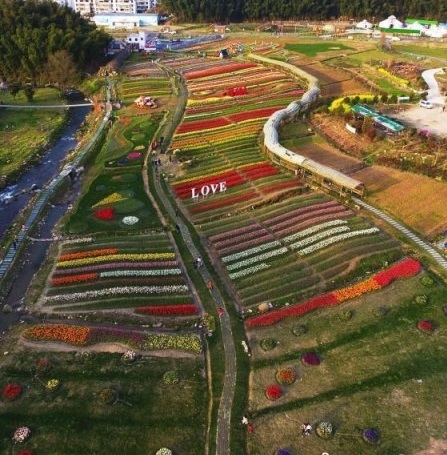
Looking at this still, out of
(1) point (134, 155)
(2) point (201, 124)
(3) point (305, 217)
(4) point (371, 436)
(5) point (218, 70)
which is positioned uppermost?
(5) point (218, 70)

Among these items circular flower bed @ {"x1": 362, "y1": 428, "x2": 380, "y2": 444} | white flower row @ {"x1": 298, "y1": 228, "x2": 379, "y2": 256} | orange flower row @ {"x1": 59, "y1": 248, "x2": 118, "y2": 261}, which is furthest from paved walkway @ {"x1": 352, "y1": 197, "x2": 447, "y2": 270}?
orange flower row @ {"x1": 59, "y1": 248, "x2": 118, "y2": 261}

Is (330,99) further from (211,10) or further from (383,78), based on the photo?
(211,10)

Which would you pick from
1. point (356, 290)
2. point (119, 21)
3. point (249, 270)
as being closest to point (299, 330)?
point (356, 290)

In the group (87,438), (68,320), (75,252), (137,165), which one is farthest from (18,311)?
(137,165)

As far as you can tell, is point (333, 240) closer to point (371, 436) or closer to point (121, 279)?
point (121, 279)

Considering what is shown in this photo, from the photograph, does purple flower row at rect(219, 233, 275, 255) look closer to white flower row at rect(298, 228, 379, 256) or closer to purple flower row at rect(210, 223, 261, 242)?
purple flower row at rect(210, 223, 261, 242)

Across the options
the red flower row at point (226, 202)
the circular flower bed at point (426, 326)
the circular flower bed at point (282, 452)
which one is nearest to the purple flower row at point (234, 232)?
the red flower row at point (226, 202)

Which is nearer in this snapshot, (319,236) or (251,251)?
(251,251)

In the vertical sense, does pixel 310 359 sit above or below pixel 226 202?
below
